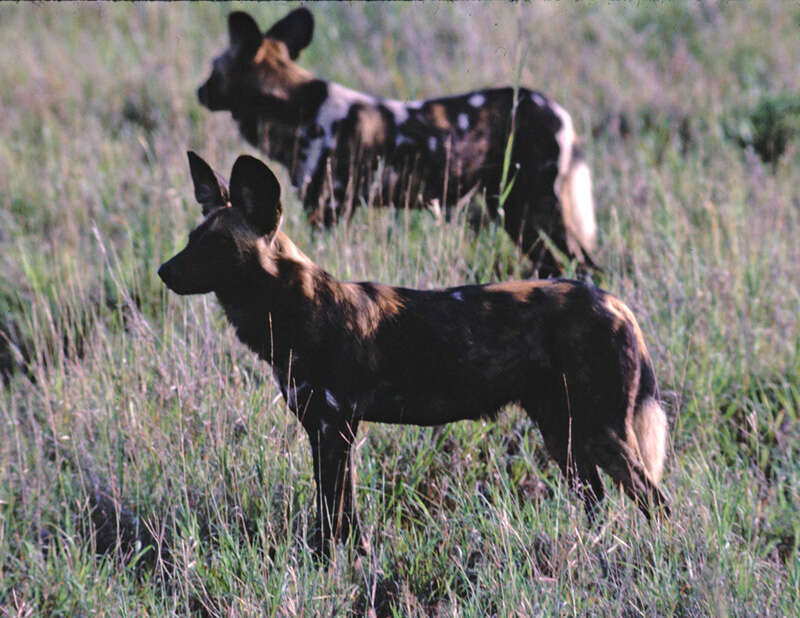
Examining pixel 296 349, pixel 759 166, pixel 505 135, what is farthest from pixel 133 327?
Result: pixel 759 166

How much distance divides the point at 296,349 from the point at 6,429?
155 centimetres

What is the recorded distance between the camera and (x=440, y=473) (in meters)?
3.32

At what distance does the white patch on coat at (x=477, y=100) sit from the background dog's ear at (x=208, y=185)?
2.46 metres

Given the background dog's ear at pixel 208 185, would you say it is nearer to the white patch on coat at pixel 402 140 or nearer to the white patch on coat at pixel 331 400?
the white patch on coat at pixel 331 400

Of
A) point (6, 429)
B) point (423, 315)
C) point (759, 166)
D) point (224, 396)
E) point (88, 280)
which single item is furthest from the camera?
point (759, 166)

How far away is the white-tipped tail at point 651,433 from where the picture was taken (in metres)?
2.94

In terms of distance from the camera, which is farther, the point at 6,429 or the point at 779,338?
the point at 779,338

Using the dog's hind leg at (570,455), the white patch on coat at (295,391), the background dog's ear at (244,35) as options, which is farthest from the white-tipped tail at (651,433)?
the background dog's ear at (244,35)

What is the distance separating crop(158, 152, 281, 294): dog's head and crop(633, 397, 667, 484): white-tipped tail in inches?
48.2

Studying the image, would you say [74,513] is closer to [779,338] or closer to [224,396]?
[224,396]

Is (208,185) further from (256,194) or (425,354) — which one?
(425,354)

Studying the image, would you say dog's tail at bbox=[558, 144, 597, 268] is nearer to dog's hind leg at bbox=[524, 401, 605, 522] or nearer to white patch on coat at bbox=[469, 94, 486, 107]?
white patch on coat at bbox=[469, 94, 486, 107]

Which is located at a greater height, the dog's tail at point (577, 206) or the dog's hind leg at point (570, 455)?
the dog's tail at point (577, 206)

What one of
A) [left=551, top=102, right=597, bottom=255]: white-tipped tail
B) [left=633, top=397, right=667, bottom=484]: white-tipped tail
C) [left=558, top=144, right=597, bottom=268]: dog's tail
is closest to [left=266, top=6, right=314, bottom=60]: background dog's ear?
[left=551, top=102, right=597, bottom=255]: white-tipped tail
